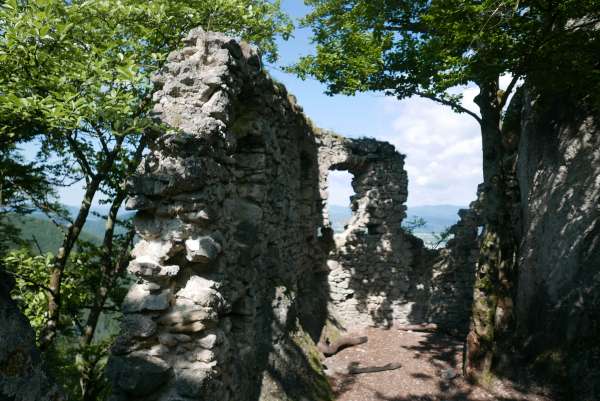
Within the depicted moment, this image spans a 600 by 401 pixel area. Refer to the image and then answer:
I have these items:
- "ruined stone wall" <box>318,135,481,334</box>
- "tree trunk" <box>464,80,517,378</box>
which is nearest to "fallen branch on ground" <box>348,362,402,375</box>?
"tree trunk" <box>464,80,517,378</box>

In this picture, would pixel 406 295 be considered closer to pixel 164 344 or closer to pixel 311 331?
pixel 311 331

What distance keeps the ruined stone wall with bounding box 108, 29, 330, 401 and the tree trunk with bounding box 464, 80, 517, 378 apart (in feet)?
10.9

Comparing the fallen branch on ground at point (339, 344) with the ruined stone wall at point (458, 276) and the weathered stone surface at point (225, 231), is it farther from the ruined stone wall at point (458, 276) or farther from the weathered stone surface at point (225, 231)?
the ruined stone wall at point (458, 276)

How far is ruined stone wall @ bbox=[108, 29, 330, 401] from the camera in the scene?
3908mm

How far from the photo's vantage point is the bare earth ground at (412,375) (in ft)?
23.5

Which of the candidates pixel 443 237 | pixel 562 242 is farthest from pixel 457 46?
pixel 443 237

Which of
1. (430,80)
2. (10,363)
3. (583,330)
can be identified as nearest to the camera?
(10,363)

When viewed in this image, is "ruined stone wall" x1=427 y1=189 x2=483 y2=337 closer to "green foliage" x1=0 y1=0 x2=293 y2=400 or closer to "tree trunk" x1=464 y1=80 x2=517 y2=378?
"tree trunk" x1=464 y1=80 x2=517 y2=378

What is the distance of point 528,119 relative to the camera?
884cm

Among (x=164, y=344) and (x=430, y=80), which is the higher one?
(x=430, y=80)

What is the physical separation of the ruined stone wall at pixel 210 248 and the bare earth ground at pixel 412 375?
1253mm

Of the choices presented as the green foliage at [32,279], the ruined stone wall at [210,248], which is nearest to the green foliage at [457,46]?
the ruined stone wall at [210,248]

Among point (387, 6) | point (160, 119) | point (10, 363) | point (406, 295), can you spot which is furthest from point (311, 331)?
point (10, 363)

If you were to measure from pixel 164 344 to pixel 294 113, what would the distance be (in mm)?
5647
